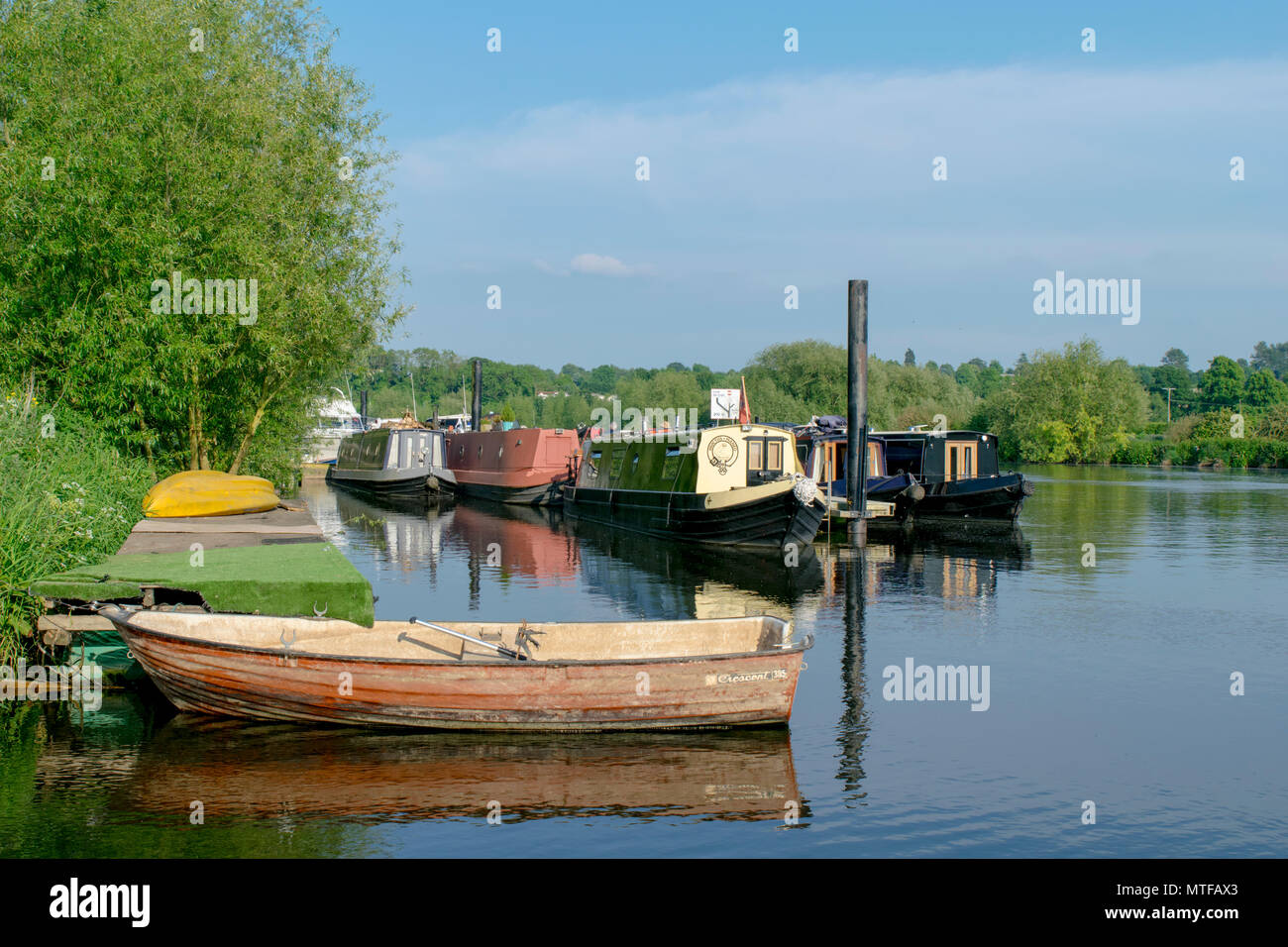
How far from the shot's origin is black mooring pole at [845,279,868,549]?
82.6 feet

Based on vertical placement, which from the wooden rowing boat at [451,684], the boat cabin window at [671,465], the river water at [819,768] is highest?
the boat cabin window at [671,465]

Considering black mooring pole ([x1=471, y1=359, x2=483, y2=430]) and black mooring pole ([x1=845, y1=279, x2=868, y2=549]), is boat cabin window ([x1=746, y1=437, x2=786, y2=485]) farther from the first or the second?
black mooring pole ([x1=471, y1=359, x2=483, y2=430])

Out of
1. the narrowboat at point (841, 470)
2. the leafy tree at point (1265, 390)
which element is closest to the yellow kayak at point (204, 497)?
the narrowboat at point (841, 470)

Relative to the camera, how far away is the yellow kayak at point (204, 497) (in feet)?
53.5

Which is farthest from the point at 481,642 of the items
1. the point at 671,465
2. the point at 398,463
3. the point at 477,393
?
the point at 477,393

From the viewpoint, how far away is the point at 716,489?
26.8m

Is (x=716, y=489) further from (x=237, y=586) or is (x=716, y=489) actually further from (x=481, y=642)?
(x=237, y=586)

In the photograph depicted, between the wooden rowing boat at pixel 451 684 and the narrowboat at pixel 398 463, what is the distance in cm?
3299

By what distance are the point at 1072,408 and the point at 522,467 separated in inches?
2162

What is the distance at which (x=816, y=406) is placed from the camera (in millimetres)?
79312

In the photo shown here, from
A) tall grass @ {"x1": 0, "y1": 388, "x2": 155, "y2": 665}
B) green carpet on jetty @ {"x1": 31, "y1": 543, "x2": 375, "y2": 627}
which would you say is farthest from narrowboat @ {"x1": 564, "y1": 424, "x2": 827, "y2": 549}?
green carpet on jetty @ {"x1": 31, "y1": 543, "x2": 375, "y2": 627}

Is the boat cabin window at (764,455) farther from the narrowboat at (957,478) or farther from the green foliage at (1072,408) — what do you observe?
the green foliage at (1072,408)

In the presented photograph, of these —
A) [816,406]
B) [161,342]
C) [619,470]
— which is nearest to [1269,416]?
[816,406]
